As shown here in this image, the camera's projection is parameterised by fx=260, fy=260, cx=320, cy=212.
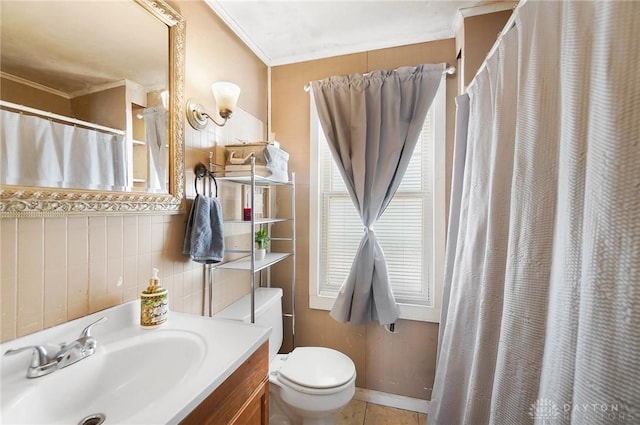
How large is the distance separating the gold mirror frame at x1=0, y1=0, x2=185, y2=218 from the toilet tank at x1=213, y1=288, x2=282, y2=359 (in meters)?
0.62

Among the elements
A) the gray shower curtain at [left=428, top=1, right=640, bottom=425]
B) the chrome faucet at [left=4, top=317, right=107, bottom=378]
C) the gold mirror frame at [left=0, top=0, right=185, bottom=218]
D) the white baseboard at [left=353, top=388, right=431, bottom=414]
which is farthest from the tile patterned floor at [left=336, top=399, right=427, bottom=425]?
the gold mirror frame at [left=0, top=0, right=185, bottom=218]

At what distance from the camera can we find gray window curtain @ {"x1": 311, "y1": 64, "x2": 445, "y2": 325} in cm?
164

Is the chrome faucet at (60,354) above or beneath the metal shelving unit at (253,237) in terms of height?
beneath

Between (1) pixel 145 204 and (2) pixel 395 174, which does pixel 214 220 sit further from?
(2) pixel 395 174

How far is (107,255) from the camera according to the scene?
33.6 inches

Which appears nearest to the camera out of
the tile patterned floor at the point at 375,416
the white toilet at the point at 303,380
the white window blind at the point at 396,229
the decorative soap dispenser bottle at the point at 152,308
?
the decorative soap dispenser bottle at the point at 152,308

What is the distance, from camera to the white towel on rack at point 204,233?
3.60ft

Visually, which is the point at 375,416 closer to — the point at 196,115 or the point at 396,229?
the point at 396,229

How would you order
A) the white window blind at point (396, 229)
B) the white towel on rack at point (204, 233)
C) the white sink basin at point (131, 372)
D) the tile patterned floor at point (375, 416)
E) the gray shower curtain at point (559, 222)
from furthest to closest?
the white window blind at point (396, 229), the tile patterned floor at point (375, 416), the white towel on rack at point (204, 233), the white sink basin at point (131, 372), the gray shower curtain at point (559, 222)

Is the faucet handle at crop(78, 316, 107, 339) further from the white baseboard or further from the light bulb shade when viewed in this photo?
the white baseboard

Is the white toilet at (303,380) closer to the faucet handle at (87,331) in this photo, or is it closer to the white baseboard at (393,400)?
the white baseboard at (393,400)

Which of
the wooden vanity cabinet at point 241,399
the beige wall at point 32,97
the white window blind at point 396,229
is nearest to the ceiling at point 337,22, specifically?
the white window blind at point 396,229

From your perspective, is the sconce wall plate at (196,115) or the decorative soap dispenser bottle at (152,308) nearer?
the decorative soap dispenser bottle at (152,308)

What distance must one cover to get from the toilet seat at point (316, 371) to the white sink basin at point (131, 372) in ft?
1.86
